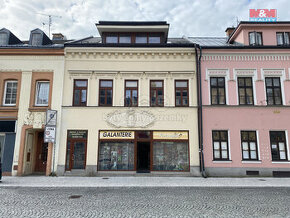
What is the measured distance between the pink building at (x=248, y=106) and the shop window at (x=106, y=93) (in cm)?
653

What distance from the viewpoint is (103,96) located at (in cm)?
1502

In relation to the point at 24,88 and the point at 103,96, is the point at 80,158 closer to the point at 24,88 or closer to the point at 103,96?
the point at 103,96

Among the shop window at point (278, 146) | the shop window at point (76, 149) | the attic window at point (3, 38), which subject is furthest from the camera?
the attic window at point (3, 38)

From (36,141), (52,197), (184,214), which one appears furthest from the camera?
(36,141)

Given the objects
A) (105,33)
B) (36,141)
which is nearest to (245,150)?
(105,33)

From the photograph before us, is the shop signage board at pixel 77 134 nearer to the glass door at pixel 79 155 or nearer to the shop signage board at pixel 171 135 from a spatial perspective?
the glass door at pixel 79 155

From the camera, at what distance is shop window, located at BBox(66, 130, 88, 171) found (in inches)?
560

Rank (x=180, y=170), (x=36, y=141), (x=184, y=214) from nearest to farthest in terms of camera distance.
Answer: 1. (x=184, y=214)
2. (x=180, y=170)
3. (x=36, y=141)

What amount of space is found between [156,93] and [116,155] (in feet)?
16.8

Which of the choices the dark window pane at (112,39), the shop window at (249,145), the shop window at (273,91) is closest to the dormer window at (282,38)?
the shop window at (273,91)

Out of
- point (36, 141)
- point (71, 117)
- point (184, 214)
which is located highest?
point (71, 117)

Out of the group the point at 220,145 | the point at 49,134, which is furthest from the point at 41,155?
the point at 220,145

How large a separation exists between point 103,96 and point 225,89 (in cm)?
865

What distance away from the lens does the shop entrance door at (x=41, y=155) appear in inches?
606
